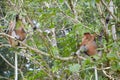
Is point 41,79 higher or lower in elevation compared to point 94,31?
lower

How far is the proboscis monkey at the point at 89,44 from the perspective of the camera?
2.18 meters

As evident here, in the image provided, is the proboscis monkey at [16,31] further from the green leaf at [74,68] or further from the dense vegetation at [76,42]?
the green leaf at [74,68]

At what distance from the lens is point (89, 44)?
7.20ft

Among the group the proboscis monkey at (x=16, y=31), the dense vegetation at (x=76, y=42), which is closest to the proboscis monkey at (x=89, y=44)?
the dense vegetation at (x=76, y=42)

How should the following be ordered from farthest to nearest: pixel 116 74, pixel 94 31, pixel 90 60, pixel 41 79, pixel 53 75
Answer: pixel 41 79
pixel 53 75
pixel 116 74
pixel 94 31
pixel 90 60

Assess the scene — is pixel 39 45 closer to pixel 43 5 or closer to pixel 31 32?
pixel 31 32

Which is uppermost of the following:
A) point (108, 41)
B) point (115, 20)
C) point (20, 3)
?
point (20, 3)

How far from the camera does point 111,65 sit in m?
2.20

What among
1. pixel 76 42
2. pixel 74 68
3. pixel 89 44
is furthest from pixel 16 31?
pixel 74 68

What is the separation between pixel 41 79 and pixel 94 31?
1180mm

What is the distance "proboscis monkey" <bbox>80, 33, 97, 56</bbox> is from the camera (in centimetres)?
218

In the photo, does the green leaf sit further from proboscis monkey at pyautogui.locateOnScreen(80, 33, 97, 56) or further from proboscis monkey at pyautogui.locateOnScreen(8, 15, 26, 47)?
proboscis monkey at pyautogui.locateOnScreen(8, 15, 26, 47)

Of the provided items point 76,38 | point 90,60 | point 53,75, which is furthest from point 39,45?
point 90,60

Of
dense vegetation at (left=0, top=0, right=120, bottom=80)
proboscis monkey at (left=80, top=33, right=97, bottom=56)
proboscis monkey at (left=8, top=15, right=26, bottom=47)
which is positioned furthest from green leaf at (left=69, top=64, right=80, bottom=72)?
proboscis monkey at (left=8, top=15, right=26, bottom=47)
